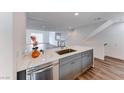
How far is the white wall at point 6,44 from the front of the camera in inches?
35.3

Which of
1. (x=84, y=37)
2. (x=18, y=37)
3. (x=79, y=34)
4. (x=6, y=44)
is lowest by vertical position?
(x=6, y=44)

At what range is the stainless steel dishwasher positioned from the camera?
140 cm

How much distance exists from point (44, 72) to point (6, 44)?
0.90 m

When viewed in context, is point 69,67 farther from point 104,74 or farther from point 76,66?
point 104,74

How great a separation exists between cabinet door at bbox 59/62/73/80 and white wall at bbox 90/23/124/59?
3.58m

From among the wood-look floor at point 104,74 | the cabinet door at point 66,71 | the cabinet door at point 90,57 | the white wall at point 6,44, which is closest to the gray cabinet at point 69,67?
the cabinet door at point 66,71

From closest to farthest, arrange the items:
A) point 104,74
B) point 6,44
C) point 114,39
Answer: point 6,44, point 104,74, point 114,39

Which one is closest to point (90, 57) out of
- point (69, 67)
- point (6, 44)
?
point (69, 67)

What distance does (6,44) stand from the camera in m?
0.92

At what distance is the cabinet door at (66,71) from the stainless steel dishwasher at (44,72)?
0.15 meters

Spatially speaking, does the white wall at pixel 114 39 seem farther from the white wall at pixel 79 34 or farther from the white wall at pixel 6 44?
the white wall at pixel 6 44
